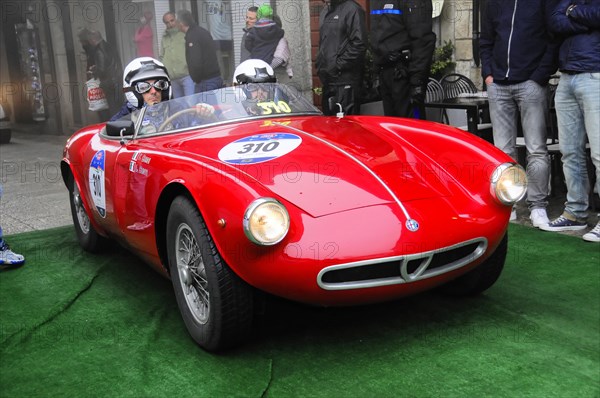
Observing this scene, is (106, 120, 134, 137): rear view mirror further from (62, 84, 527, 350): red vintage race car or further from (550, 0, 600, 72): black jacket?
(550, 0, 600, 72): black jacket

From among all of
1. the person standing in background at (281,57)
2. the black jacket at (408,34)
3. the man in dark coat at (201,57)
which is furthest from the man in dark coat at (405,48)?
the man in dark coat at (201,57)

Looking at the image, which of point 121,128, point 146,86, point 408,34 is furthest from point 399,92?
point 121,128

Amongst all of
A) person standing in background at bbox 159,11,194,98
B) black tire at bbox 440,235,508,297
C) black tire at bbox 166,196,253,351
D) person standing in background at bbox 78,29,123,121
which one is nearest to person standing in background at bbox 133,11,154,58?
person standing in background at bbox 78,29,123,121

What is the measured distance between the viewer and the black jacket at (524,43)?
16.2 ft

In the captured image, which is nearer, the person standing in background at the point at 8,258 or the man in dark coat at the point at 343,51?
the person standing in background at the point at 8,258

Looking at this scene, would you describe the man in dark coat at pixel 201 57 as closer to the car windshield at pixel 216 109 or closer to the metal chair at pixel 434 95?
the metal chair at pixel 434 95

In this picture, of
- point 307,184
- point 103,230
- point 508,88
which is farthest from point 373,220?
point 508,88

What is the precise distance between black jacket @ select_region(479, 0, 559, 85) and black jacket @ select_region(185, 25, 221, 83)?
472cm

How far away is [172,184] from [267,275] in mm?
705

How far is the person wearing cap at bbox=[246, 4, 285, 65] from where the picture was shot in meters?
8.38

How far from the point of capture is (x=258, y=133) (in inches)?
138

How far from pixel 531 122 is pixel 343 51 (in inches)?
95.3

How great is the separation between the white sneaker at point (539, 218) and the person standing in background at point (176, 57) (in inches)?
231

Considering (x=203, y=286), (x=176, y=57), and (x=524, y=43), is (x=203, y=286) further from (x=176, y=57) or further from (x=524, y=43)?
A: (x=176, y=57)
